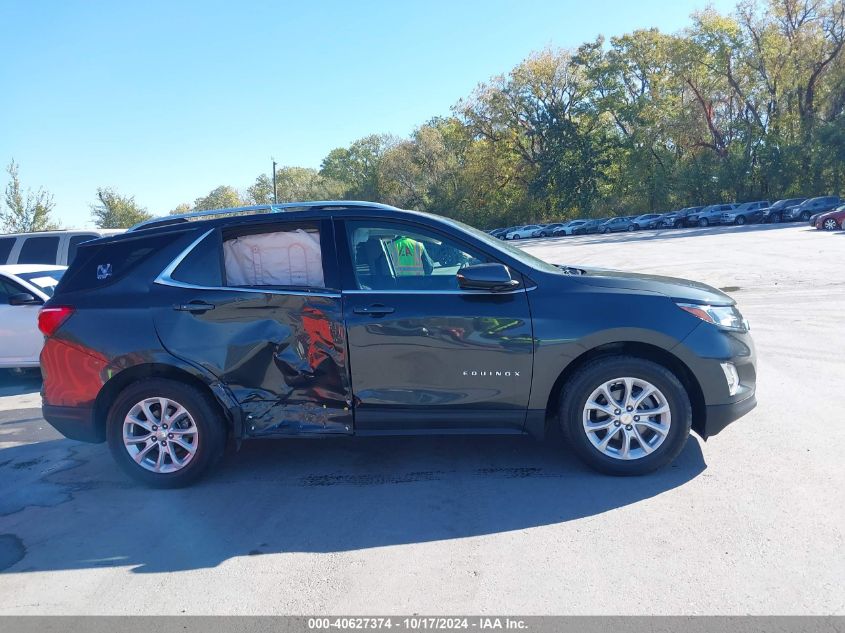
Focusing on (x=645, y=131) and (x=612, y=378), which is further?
(x=645, y=131)

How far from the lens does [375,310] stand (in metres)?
4.40

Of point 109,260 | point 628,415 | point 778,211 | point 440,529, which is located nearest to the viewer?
point 440,529

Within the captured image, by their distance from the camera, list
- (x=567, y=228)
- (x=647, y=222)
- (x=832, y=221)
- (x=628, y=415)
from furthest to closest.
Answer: (x=567, y=228) → (x=647, y=222) → (x=832, y=221) → (x=628, y=415)

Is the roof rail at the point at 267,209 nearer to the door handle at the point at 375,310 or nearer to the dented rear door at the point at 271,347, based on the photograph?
the dented rear door at the point at 271,347

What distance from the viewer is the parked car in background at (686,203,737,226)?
48875mm

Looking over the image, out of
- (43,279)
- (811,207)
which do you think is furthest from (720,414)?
(811,207)

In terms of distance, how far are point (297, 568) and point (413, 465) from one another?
151cm

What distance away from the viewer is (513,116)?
59406 millimetres

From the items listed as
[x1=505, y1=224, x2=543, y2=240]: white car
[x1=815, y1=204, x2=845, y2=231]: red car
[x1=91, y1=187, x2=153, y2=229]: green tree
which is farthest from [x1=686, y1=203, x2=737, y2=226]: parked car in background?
[x1=91, y1=187, x2=153, y2=229]: green tree

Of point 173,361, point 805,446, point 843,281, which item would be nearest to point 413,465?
point 173,361

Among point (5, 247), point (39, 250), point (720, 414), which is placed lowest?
point (720, 414)

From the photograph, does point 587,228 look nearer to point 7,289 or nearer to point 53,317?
point 7,289

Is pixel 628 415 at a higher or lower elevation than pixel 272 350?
lower

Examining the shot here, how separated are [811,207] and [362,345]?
4769cm
